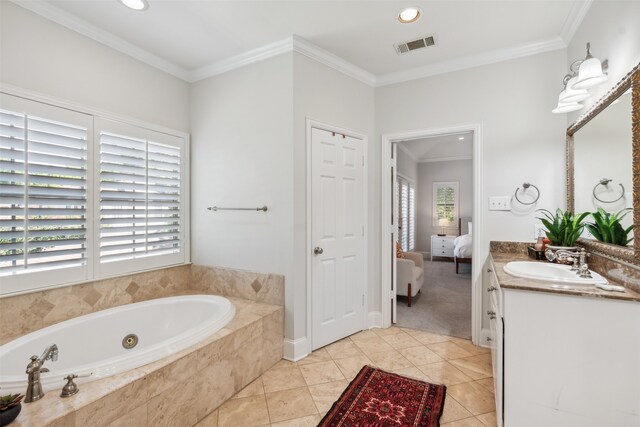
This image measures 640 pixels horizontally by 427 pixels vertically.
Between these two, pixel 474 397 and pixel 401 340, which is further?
pixel 401 340

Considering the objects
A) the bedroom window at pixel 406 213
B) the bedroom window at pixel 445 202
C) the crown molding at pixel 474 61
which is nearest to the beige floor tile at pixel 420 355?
the crown molding at pixel 474 61

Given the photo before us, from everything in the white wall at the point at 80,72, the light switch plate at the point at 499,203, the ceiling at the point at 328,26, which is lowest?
the light switch plate at the point at 499,203

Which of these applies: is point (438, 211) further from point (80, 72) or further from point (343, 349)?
point (80, 72)

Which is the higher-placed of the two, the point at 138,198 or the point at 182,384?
the point at 138,198

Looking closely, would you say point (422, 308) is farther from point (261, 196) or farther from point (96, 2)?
point (96, 2)

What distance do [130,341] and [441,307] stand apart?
3.34 metres

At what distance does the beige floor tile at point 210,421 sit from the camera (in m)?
1.72

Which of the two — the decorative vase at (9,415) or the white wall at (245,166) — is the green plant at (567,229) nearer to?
the white wall at (245,166)

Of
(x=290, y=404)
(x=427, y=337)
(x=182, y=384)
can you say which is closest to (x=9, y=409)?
(x=182, y=384)

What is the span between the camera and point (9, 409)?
1.11 m

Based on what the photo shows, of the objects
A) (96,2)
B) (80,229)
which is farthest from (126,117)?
(80,229)

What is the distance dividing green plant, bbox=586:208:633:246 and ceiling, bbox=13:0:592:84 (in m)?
1.42

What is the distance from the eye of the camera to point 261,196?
2.59 metres

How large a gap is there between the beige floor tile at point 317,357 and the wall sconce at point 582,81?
2.57 meters
